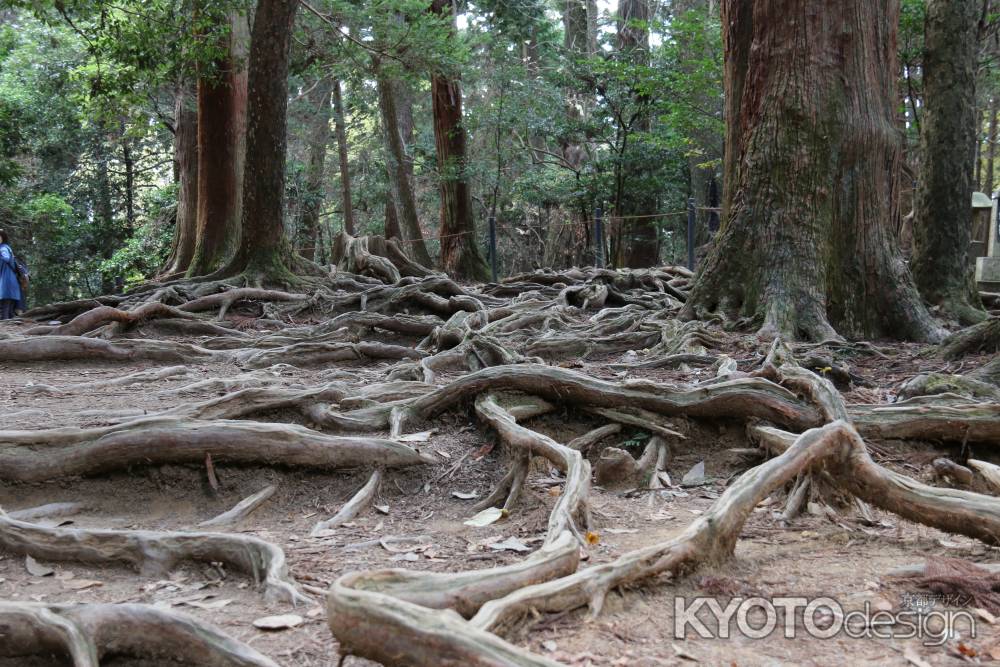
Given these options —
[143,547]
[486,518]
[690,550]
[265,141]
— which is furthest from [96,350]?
[690,550]

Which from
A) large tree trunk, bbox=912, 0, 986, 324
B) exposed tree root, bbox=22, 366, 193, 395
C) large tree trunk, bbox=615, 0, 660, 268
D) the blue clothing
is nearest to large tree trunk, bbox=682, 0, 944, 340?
large tree trunk, bbox=912, 0, 986, 324

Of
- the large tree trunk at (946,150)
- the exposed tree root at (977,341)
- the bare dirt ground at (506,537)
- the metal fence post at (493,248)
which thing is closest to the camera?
the bare dirt ground at (506,537)

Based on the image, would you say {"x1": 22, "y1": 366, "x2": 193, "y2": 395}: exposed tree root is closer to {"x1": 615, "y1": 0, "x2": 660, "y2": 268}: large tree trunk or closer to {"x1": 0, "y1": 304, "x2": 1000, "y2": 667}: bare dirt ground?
{"x1": 0, "y1": 304, "x2": 1000, "y2": 667}: bare dirt ground

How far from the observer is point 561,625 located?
231cm

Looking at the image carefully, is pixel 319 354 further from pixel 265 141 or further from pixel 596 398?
pixel 265 141

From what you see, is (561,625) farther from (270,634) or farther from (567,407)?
(567,407)

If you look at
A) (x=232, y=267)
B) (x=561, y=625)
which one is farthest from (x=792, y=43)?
(x=232, y=267)

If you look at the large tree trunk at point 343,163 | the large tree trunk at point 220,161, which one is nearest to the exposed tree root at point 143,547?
the large tree trunk at point 220,161

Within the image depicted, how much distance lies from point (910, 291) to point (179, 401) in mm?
5550

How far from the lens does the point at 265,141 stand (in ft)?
32.1

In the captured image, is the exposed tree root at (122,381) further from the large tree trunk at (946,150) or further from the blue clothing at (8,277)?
the large tree trunk at (946,150)

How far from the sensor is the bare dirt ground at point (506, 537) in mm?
2275

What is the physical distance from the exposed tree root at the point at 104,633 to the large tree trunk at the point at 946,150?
7.61 m

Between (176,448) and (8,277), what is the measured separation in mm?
8601
